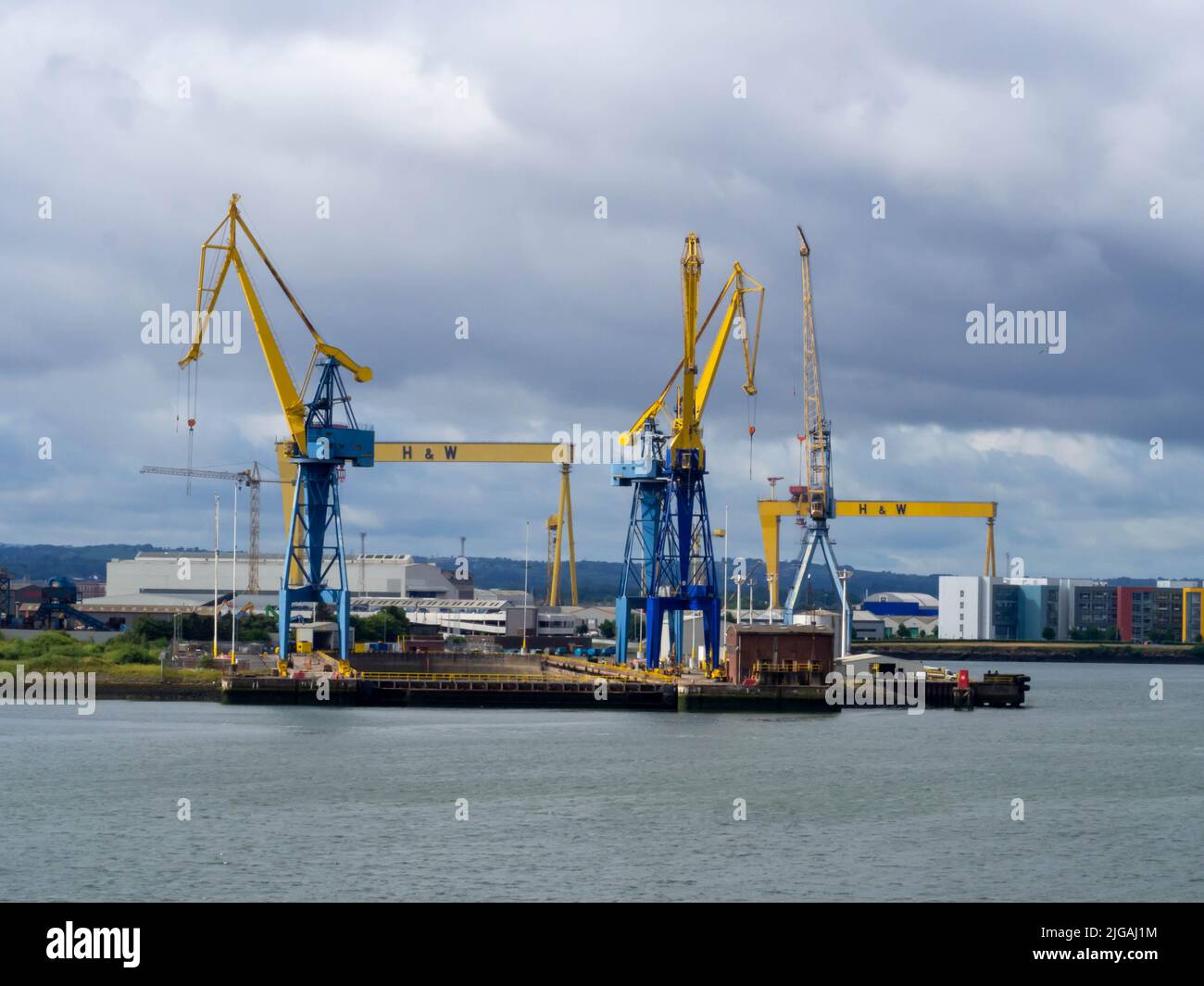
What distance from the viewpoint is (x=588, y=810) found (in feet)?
112

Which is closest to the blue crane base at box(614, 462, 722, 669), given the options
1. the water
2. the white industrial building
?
the water

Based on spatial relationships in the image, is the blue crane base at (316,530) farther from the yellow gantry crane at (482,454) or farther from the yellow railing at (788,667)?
the yellow gantry crane at (482,454)

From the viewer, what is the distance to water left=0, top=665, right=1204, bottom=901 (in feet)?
87.4

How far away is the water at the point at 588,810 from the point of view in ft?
87.4

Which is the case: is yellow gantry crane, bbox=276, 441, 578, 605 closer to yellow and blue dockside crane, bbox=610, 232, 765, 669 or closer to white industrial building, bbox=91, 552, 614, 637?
white industrial building, bbox=91, 552, 614, 637

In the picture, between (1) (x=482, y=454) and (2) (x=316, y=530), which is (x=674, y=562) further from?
(1) (x=482, y=454)

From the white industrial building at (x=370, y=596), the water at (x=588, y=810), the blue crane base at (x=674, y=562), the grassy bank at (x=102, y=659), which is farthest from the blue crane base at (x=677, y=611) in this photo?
the white industrial building at (x=370, y=596)

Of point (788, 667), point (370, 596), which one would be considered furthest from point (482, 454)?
point (788, 667)

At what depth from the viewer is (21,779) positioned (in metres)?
37.8

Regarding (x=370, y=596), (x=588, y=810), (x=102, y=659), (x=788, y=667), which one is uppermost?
(x=370, y=596)
